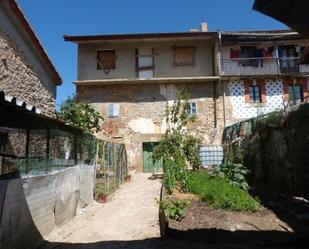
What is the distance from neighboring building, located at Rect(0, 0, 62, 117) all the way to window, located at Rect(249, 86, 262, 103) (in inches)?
511

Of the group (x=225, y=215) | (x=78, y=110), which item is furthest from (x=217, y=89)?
(x=225, y=215)

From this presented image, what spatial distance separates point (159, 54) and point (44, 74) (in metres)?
11.0

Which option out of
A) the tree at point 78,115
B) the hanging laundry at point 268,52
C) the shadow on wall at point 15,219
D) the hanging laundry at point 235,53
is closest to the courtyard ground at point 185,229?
the shadow on wall at point 15,219

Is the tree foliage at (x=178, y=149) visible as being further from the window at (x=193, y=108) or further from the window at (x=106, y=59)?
the window at (x=106, y=59)

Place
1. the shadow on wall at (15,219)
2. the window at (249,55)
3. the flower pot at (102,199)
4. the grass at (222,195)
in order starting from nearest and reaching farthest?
the shadow on wall at (15,219) → the grass at (222,195) → the flower pot at (102,199) → the window at (249,55)

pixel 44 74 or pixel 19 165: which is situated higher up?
pixel 44 74

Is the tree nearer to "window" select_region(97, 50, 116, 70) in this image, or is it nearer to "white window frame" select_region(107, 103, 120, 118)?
"white window frame" select_region(107, 103, 120, 118)

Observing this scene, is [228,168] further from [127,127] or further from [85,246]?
[127,127]

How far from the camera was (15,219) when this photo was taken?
18.4 feet

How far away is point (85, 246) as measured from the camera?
21.5ft

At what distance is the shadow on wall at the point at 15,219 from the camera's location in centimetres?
515

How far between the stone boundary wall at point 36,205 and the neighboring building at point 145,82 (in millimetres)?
12664

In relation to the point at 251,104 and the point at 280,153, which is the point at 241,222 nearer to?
the point at 280,153

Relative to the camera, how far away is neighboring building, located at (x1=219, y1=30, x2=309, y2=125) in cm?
2250
